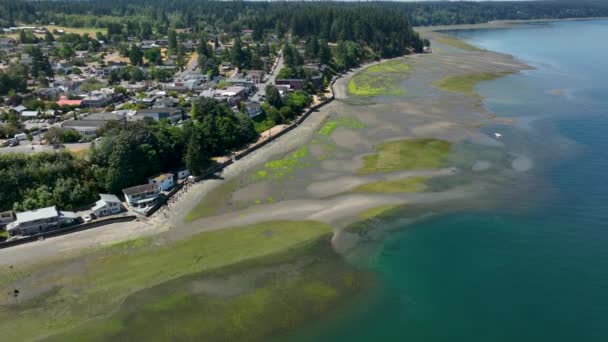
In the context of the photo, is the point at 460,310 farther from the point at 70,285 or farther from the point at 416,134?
the point at 416,134

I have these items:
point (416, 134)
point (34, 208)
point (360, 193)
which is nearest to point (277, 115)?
point (416, 134)

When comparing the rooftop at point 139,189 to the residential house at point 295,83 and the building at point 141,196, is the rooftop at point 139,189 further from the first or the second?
the residential house at point 295,83

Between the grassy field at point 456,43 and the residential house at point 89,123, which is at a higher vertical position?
the grassy field at point 456,43

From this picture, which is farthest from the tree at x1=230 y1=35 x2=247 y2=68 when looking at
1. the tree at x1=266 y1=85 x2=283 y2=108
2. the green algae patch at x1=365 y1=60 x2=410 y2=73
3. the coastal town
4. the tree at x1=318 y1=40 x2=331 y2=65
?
the green algae patch at x1=365 y1=60 x2=410 y2=73

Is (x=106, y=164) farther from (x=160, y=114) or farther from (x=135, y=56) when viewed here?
(x=135, y=56)

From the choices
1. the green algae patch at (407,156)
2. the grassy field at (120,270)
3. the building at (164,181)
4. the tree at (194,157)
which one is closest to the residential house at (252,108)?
the tree at (194,157)

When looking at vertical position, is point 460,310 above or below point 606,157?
below
